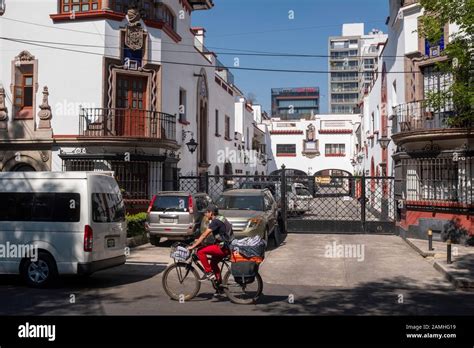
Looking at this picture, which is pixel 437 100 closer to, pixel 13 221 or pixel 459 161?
pixel 459 161

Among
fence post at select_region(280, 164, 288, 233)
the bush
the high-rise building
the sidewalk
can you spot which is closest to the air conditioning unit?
the sidewalk

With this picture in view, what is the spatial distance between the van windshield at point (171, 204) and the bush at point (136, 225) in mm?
1083

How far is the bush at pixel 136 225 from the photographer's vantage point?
1575cm

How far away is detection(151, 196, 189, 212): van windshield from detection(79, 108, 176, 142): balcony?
348cm

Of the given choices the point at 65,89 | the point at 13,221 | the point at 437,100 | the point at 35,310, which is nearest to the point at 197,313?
the point at 35,310

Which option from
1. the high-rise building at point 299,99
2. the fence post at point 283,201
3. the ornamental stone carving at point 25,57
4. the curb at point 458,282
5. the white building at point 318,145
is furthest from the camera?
the high-rise building at point 299,99

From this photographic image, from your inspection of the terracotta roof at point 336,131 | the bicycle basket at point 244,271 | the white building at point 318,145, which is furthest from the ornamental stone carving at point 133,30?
the terracotta roof at point 336,131

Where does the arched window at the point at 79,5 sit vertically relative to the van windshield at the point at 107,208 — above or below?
above

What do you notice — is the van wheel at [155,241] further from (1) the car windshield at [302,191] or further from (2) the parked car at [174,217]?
(1) the car windshield at [302,191]

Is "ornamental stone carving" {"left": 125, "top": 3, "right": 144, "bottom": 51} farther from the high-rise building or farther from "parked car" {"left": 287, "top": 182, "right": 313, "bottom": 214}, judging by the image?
the high-rise building

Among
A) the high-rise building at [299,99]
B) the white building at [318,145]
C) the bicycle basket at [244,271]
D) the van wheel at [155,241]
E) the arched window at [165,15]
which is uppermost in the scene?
the high-rise building at [299,99]

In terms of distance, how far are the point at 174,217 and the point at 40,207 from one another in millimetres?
5796

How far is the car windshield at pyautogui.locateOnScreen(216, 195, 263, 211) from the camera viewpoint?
49.2 feet

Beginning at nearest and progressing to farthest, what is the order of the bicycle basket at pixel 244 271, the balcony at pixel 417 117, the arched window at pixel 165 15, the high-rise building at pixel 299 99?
1. the bicycle basket at pixel 244 271
2. the balcony at pixel 417 117
3. the arched window at pixel 165 15
4. the high-rise building at pixel 299 99
